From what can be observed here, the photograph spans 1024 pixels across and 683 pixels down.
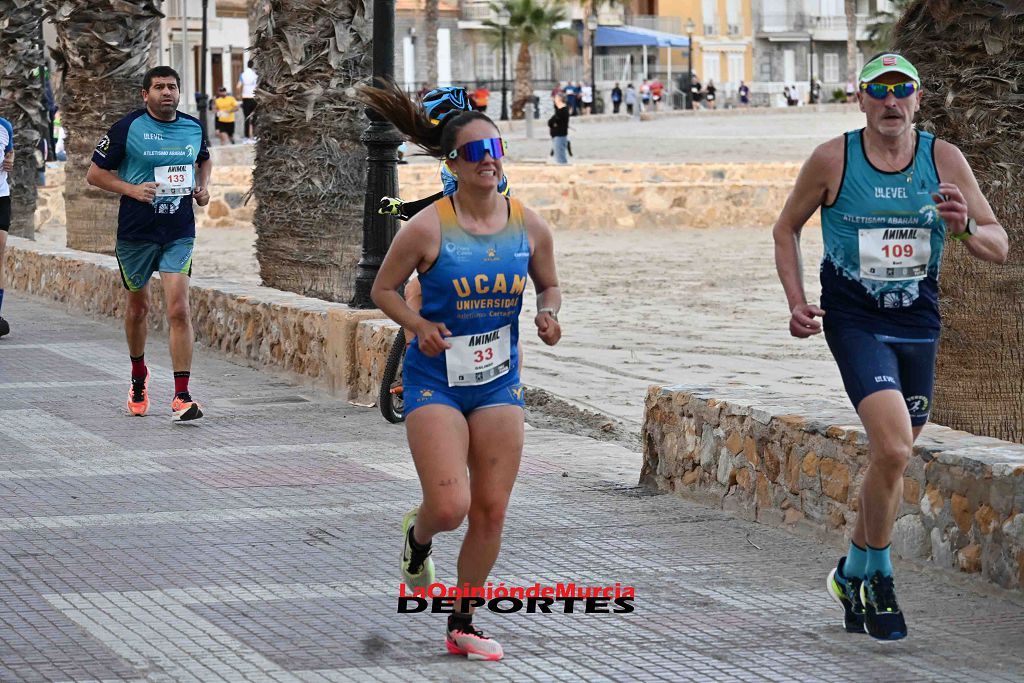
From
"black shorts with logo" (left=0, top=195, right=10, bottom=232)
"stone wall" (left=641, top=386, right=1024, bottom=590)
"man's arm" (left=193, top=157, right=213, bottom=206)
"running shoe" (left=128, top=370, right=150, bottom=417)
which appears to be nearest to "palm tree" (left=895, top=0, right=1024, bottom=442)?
"stone wall" (left=641, top=386, right=1024, bottom=590)

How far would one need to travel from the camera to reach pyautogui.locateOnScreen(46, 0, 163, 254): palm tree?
17141 millimetres

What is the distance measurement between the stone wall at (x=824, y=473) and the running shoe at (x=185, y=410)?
2.78 m

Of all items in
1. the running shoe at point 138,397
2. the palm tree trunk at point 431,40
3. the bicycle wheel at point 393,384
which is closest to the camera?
the bicycle wheel at point 393,384

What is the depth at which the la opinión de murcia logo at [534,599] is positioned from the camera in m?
5.80

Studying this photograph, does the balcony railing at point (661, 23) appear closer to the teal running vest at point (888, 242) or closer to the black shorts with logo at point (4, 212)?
the black shorts with logo at point (4, 212)

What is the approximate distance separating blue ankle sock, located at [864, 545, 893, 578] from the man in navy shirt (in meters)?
5.03

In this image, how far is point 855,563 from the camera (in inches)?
220

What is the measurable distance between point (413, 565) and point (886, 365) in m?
1.53

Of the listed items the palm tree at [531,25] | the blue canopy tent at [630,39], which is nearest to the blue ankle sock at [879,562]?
the palm tree at [531,25]

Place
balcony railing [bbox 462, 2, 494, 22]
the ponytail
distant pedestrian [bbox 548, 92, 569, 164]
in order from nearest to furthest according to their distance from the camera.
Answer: the ponytail → distant pedestrian [bbox 548, 92, 569, 164] → balcony railing [bbox 462, 2, 494, 22]

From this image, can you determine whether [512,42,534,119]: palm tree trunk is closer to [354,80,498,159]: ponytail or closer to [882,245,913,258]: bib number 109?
[354,80,498,159]: ponytail

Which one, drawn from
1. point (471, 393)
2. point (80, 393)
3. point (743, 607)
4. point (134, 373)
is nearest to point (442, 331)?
point (471, 393)

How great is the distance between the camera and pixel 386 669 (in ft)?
16.9

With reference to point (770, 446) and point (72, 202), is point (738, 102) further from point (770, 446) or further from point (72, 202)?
point (770, 446)
